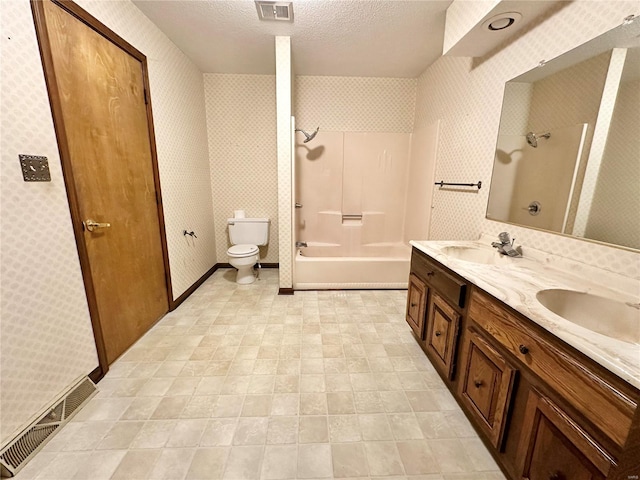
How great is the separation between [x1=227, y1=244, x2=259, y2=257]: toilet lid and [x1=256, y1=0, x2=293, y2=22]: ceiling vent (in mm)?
2127

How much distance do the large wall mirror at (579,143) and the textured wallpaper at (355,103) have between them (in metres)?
1.74

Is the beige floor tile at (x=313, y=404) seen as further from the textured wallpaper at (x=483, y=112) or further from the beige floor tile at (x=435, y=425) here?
the textured wallpaper at (x=483, y=112)

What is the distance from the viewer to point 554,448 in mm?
809

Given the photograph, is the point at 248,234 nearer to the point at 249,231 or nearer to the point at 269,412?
the point at 249,231

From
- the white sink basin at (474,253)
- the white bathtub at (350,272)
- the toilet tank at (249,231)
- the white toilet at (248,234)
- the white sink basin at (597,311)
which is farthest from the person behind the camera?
the toilet tank at (249,231)

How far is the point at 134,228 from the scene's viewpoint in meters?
1.91

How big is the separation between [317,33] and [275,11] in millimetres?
A: 425

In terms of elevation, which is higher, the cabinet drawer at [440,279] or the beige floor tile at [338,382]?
the cabinet drawer at [440,279]

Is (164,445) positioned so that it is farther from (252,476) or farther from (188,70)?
(188,70)

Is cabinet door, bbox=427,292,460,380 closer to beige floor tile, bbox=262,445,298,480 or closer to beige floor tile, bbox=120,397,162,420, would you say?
beige floor tile, bbox=262,445,298,480

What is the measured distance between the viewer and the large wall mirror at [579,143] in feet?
3.48

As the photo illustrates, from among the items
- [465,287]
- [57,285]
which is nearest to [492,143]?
[465,287]

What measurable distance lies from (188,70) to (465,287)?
10.6ft

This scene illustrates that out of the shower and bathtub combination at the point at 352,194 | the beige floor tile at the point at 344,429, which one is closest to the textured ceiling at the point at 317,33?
the shower and bathtub combination at the point at 352,194
